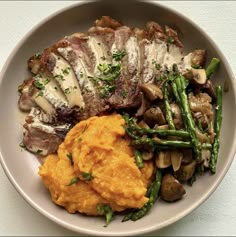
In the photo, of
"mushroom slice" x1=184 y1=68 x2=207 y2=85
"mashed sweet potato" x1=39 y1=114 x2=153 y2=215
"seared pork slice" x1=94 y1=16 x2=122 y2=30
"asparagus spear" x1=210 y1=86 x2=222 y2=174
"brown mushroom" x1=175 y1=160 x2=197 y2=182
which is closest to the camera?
"mashed sweet potato" x1=39 y1=114 x2=153 y2=215

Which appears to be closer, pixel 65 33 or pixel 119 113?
pixel 119 113

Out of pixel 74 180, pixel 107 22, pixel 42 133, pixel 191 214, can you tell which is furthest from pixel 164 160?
pixel 107 22

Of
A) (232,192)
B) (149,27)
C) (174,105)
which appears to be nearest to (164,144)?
(174,105)

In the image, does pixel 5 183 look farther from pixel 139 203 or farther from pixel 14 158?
pixel 139 203

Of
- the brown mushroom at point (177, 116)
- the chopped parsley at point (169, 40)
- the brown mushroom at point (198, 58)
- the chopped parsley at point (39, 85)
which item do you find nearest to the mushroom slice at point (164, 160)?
the brown mushroom at point (177, 116)

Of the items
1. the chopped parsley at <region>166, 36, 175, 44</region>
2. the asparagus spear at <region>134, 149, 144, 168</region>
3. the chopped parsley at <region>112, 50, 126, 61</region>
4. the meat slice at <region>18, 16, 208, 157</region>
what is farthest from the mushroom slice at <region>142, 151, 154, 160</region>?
the chopped parsley at <region>166, 36, 175, 44</region>

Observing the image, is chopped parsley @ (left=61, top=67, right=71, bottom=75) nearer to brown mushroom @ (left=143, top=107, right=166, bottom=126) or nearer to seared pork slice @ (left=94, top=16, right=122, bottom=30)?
seared pork slice @ (left=94, top=16, right=122, bottom=30)

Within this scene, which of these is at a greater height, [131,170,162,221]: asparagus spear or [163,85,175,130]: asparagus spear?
[163,85,175,130]: asparagus spear
